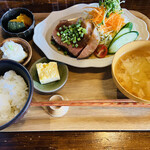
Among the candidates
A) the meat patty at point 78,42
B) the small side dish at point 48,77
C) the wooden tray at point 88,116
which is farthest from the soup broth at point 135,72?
the small side dish at point 48,77

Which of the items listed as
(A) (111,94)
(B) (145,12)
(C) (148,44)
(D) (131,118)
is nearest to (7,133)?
(A) (111,94)

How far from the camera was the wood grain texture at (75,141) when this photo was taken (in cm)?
147

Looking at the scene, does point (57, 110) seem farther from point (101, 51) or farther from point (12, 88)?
point (101, 51)

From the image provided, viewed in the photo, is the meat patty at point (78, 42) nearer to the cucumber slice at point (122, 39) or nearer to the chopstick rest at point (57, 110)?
the cucumber slice at point (122, 39)

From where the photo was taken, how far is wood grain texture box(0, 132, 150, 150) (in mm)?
1471

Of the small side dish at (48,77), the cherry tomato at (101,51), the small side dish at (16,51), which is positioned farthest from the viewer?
the cherry tomato at (101,51)

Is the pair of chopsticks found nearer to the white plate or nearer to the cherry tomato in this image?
the white plate

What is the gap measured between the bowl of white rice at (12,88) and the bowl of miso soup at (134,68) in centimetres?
90

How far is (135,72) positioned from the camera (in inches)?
61.0

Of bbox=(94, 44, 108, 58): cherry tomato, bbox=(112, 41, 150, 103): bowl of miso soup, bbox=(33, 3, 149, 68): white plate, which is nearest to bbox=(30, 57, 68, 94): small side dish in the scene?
bbox=(33, 3, 149, 68): white plate

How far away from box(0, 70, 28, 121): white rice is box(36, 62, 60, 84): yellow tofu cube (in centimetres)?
21

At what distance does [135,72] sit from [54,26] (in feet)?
4.19

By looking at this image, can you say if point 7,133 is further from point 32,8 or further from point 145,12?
point 145,12

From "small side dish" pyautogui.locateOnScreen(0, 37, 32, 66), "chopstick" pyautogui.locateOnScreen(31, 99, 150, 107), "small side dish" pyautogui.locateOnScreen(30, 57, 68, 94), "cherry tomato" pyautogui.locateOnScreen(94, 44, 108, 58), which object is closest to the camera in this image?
"chopstick" pyautogui.locateOnScreen(31, 99, 150, 107)
